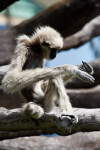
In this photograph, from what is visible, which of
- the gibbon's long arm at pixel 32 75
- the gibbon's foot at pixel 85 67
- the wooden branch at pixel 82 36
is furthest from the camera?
the wooden branch at pixel 82 36

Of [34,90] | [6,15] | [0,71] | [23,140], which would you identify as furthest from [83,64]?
[6,15]

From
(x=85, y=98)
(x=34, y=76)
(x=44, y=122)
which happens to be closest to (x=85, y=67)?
(x=34, y=76)

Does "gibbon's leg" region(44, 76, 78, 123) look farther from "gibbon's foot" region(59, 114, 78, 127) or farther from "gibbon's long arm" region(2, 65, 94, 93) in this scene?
"gibbon's long arm" region(2, 65, 94, 93)

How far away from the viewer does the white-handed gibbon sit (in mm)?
6367

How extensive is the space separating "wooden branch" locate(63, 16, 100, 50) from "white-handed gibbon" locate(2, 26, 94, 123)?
581 centimetres

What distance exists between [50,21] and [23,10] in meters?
11.9

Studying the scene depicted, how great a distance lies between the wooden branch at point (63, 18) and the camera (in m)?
11.3

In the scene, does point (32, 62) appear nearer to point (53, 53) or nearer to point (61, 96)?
point (53, 53)

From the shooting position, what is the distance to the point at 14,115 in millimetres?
6379

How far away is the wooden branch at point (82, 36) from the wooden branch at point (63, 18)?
1.43 m

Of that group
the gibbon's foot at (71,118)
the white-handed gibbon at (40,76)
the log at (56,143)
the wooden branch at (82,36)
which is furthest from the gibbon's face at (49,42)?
the wooden branch at (82,36)

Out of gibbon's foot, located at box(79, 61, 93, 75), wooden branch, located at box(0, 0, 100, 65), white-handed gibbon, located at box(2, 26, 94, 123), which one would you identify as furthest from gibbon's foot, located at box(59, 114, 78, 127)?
wooden branch, located at box(0, 0, 100, 65)

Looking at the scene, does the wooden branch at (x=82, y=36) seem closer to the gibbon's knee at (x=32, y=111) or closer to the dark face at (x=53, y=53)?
the dark face at (x=53, y=53)

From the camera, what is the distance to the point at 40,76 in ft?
21.1
